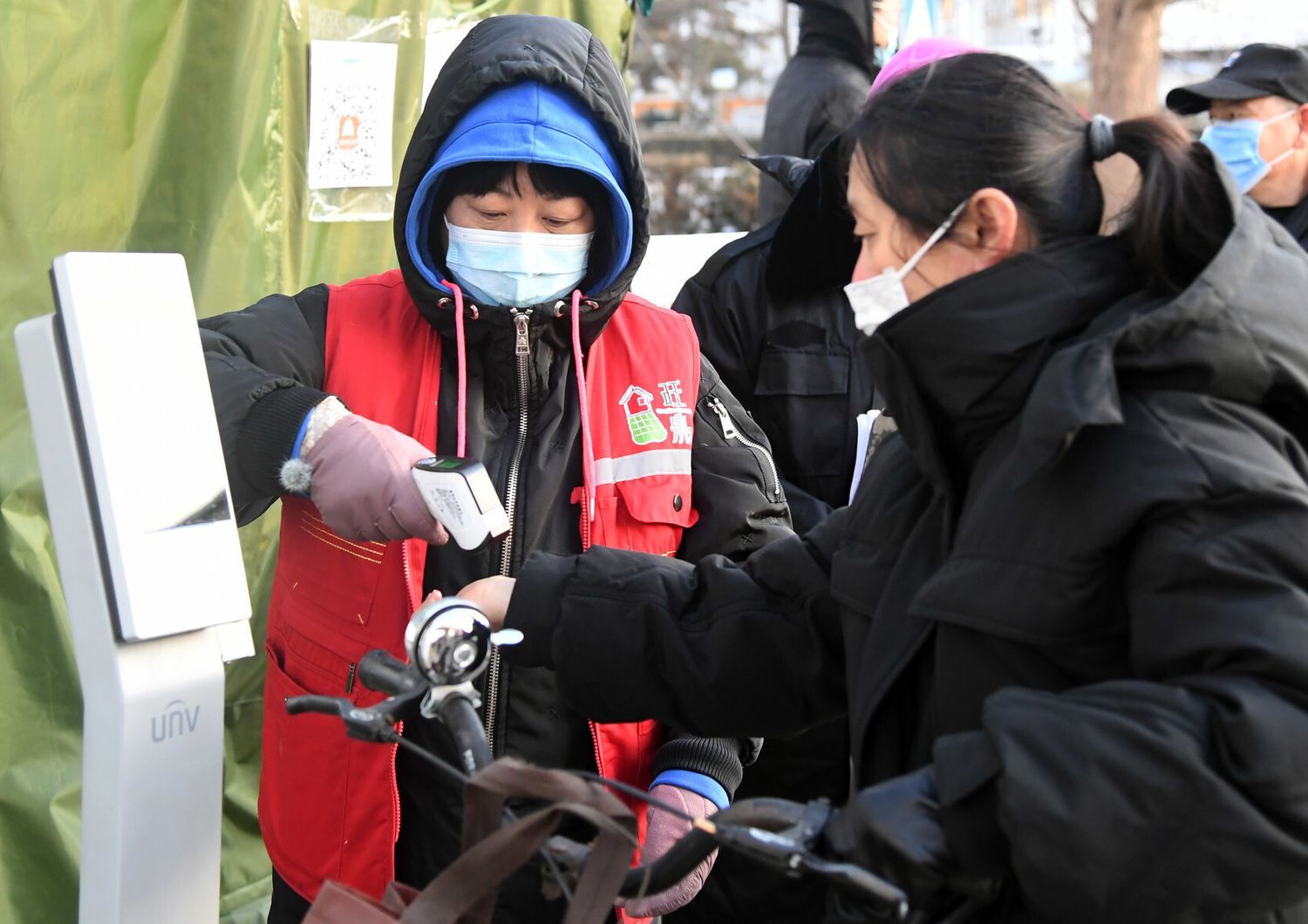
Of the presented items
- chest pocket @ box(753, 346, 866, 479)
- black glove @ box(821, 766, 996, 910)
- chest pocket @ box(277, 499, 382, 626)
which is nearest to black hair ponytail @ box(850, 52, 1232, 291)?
black glove @ box(821, 766, 996, 910)

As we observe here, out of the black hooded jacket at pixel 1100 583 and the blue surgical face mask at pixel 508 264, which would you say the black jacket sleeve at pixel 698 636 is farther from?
the blue surgical face mask at pixel 508 264

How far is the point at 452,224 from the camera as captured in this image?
228 cm

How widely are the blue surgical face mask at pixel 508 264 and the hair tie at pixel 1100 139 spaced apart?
3.07 feet

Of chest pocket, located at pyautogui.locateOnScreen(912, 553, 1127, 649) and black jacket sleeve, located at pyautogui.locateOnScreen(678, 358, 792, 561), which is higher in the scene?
chest pocket, located at pyautogui.locateOnScreen(912, 553, 1127, 649)

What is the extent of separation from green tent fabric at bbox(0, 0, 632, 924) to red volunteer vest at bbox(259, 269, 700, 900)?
105 cm

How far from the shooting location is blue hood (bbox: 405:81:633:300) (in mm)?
2186

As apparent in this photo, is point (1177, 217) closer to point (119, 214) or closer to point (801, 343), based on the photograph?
point (801, 343)

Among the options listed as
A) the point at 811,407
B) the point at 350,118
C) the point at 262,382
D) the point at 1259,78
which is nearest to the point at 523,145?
the point at 262,382

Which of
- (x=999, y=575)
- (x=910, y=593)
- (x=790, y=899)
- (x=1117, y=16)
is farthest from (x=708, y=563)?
(x=1117, y=16)

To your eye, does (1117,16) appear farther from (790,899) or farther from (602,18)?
(790,899)

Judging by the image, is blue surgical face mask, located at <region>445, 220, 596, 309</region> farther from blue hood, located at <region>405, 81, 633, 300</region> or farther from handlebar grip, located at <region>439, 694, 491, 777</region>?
handlebar grip, located at <region>439, 694, 491, 777</region>

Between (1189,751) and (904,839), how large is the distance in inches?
11.0

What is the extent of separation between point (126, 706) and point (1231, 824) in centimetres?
113

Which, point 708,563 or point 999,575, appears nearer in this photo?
point 999,575
